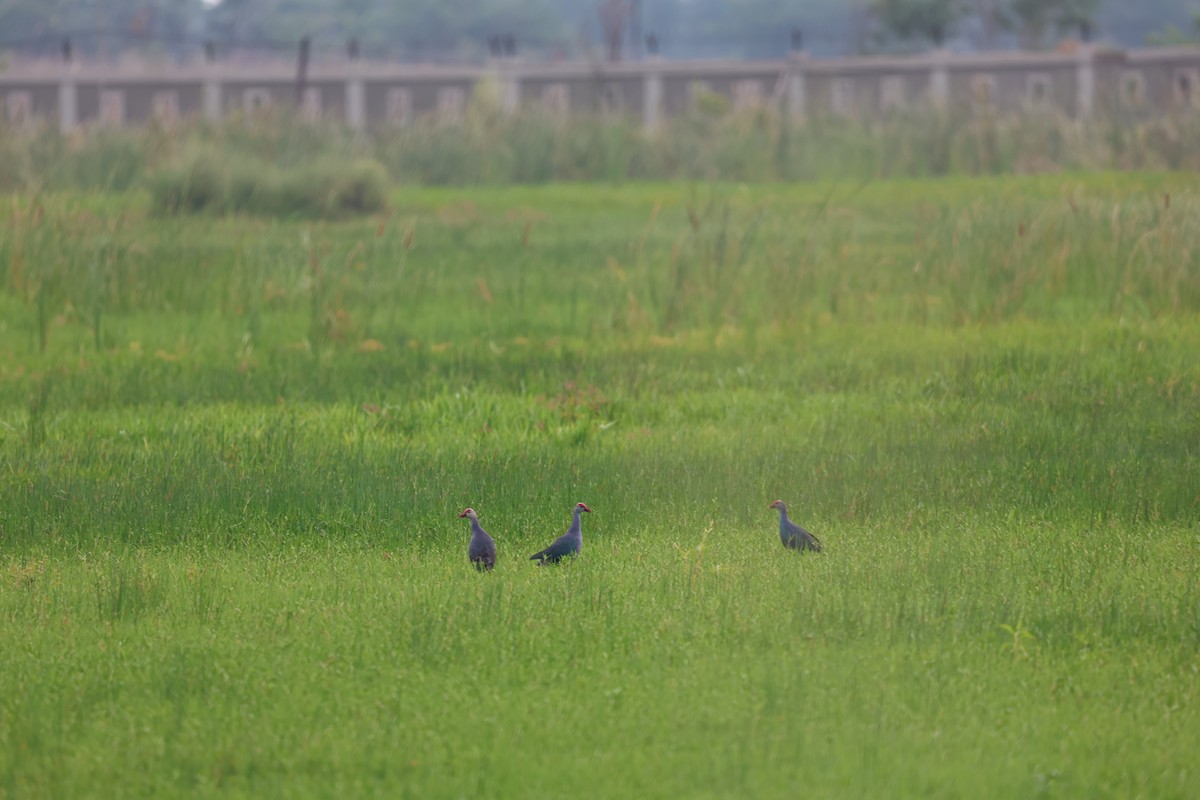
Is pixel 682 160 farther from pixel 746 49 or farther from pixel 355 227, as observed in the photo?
pixel 746 49

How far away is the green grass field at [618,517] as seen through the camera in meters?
4.39

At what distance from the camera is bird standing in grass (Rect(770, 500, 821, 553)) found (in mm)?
6117

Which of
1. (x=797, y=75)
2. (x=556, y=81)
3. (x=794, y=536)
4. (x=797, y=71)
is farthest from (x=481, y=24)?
(x=794, y=536)

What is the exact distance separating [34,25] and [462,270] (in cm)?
6408

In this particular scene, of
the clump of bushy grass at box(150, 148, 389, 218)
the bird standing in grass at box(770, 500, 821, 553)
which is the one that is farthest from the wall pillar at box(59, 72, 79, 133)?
the bird standing in grass at box(770, 500, 821, 553)

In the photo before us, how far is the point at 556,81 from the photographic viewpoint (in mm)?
48500

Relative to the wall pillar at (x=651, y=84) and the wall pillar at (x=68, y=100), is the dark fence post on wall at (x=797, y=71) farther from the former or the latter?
the wall pillar at (x=68, y=100)

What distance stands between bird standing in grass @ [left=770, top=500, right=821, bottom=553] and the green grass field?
3.7 inches

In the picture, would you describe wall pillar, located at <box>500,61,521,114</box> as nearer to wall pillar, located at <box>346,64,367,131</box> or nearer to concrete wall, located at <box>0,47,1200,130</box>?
concrete wall, located at <box>0,47,1200,130</box>

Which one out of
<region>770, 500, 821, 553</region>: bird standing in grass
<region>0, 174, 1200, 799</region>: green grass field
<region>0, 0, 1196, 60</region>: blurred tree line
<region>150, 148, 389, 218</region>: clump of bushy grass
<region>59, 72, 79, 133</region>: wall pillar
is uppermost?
<region>0, 0, 1196, 60</region>: blurred tree line

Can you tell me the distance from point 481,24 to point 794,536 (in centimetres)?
7502

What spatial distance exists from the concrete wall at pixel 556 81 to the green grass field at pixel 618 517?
31.6 meters

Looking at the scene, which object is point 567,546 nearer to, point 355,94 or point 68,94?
point 355,94

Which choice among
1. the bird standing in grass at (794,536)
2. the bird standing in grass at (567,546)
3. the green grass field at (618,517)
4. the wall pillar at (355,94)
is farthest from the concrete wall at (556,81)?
the bird standing in grass at (567,546)
